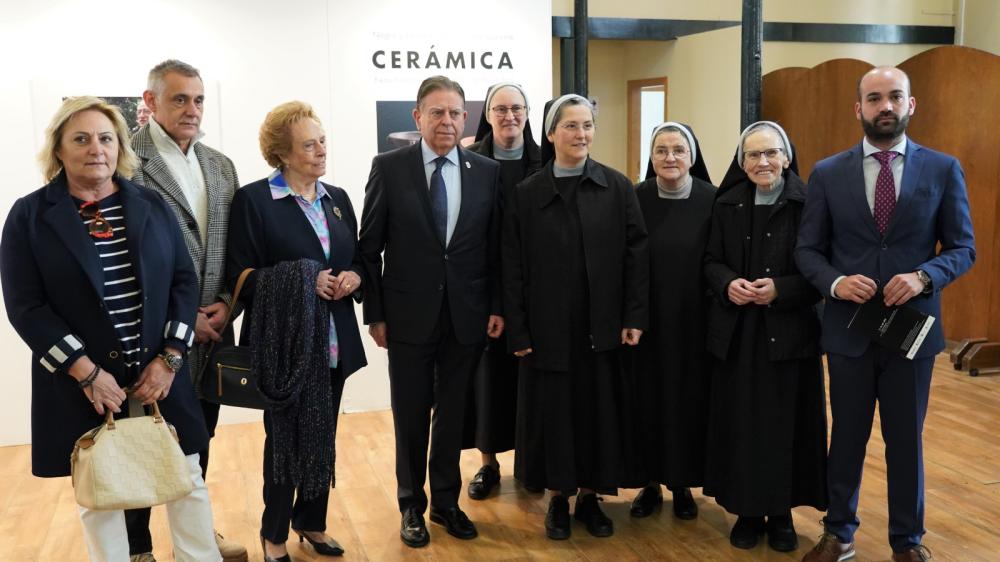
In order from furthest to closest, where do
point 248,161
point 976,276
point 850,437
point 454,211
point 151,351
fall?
point 976,276 → point 248,161 → point 454,211 → point 850,437 → point 151,351

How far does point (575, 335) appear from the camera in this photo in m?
3.62

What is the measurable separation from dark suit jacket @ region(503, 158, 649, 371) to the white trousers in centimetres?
127

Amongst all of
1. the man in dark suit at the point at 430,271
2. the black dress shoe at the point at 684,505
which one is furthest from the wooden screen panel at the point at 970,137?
the man in dark suit at the point at 430,271

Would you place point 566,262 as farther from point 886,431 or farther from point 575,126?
point 886,431

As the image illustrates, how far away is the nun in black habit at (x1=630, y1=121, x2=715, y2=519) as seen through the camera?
365 centimetres

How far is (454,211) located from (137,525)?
1654 mm

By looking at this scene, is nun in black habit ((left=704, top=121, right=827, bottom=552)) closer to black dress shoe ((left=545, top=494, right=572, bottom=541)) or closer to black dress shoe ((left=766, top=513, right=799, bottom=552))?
black dress shoe ((left=766, top=513, right=799, bottom=552))

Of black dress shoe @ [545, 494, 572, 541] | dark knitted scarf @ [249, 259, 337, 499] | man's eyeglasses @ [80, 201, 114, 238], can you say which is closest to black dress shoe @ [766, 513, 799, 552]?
black dress shoe @ [545, 494, 572, 541]

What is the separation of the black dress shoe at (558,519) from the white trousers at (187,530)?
1327 mm

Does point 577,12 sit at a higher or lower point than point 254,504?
higher

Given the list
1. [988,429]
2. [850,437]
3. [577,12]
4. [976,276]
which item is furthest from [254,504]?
[976,276]

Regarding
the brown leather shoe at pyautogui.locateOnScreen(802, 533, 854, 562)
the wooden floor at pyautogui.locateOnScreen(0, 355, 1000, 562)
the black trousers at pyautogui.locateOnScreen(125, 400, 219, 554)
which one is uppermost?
the black trousers at pyautogui.locateOnScreen(125, 400, 219, 554)

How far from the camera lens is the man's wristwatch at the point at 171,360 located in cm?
286

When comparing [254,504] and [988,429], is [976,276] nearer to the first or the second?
[988,429]
